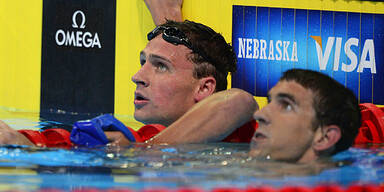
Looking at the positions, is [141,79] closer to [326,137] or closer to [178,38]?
[178,38]

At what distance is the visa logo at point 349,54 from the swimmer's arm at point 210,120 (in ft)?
12.6

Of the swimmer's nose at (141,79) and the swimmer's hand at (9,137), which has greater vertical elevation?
the swimmer's nose at (141,79)

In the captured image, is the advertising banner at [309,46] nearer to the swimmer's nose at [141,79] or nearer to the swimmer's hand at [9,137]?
the swimmer's nose at [141,79]

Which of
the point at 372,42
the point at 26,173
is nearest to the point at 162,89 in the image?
the point at 26,173

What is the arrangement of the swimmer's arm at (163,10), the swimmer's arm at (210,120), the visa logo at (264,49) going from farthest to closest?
Answer: the visa logo at (264,49) < the swimmer's arm at (163,10) < the swimmer's arm at (210,120)

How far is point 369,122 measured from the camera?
119 inches

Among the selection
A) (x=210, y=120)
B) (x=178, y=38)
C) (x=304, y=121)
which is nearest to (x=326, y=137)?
(x=304, y=121)

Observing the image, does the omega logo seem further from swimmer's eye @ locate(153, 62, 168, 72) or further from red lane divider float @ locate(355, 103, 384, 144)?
red lane divider float @ locate(355, 103, 384, 144)

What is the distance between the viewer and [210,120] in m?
2.38

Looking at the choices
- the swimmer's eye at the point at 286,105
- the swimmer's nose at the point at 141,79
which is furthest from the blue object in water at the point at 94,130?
the swimmer's eye at the point at 286,105

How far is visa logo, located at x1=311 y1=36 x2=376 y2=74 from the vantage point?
19.8 ft

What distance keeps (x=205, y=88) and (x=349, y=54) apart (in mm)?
3632

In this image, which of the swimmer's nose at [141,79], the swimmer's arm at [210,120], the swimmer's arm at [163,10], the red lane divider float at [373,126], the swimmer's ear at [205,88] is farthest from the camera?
the swimmer's arm at [163,10]

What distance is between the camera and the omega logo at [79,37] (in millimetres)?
6059
